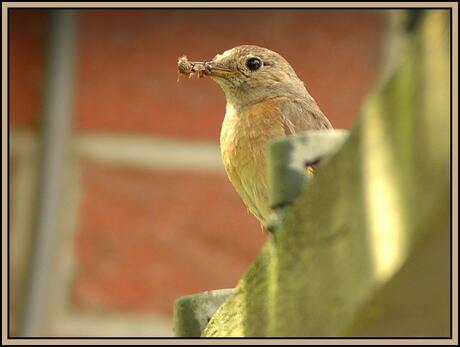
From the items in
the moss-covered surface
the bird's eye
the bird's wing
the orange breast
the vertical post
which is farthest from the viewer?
the vertical post

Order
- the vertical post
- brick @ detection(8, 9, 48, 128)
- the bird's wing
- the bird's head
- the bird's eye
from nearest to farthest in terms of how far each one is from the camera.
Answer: the bird's wing, the bird's head, the bird's eye, the vertical post, brick @ detection(8, 9, 48, 128)

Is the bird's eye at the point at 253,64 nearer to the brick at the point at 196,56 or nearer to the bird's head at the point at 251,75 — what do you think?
the bird's head at the point at 251,75

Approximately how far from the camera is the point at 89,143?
12.6ft

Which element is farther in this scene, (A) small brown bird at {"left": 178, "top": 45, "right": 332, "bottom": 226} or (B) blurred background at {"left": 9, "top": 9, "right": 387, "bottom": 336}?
(B) blurred background at {"left": 9, "top": 9, "right": 387, "bottom": 336}

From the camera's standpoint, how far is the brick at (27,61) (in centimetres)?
388

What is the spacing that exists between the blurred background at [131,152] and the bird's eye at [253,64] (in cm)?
37

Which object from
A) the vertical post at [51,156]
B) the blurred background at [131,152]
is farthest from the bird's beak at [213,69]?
the vertical post at [51,156]

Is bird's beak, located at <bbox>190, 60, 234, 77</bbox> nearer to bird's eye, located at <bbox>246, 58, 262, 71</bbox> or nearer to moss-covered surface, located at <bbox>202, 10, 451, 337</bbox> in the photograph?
bird's eye, located at <bbox>246, 58, 262, 71</bbox>

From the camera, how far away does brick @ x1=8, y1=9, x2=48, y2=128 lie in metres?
3.88

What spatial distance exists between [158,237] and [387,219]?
304 cm

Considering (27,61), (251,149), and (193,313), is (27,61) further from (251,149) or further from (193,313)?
(193,313)

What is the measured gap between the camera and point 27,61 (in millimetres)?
3957

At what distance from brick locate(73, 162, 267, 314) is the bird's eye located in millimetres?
482

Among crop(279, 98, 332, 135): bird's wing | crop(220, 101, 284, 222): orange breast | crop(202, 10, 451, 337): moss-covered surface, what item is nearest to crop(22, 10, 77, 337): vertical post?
crop(220, 101, 284, 222): orange breast
